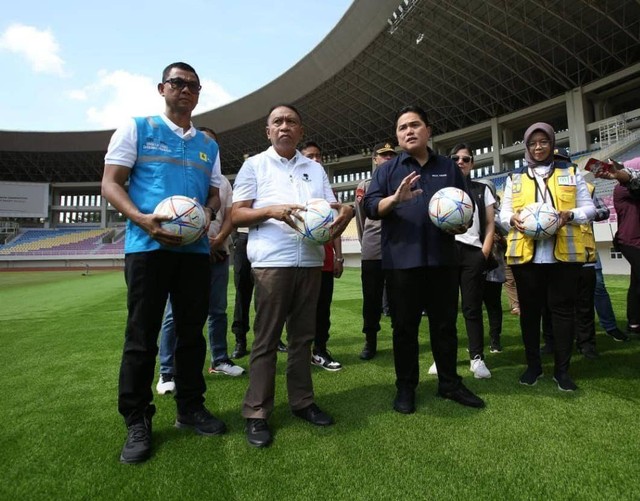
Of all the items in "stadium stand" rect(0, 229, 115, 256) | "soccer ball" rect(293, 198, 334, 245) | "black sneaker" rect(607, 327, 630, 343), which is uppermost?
"stadium stand" rect(0, 229, 115, 256)

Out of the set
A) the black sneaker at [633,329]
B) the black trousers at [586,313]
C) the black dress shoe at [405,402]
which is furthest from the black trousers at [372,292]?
the black sneaker at [633,329]

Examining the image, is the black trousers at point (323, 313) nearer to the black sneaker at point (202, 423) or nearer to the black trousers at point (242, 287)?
the black trousers at point (242, 287)

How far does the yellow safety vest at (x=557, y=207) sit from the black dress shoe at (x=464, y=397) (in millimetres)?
1141

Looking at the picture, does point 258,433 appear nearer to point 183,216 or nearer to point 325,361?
point 183,216

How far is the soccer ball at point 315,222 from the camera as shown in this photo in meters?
2.36

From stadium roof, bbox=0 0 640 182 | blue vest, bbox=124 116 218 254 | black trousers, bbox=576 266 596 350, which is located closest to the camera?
blue vest, bbox=124 116 218 254

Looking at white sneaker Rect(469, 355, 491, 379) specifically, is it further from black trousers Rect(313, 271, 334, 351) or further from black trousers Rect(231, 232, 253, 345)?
black trousers Rect(231, 232, 253, 345)

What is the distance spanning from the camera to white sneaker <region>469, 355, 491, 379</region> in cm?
326

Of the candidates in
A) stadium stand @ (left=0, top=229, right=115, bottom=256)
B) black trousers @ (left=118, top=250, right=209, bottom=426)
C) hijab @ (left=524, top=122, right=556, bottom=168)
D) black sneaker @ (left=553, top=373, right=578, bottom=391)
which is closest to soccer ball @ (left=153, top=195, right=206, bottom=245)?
black trousers @ (left=118, top=250, right=209, bottom=426)

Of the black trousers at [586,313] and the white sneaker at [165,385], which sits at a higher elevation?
the black trousers at [586,313]

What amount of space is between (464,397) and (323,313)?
179cm

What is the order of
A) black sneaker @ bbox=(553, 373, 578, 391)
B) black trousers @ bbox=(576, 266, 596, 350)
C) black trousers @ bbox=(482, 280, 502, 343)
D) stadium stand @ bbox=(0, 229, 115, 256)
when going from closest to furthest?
black sneaker @ bbox=(553, 373, 578, 391) → black trousers @ bbox=(576, 266, 596, 350) → black trousers @ bbox=(482, 280, 502, 343) → stadium stand @ bbox=(0, 229, 115, 256)

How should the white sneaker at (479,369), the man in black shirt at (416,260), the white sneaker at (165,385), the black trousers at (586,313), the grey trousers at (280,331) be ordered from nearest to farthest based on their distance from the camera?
the grey trousers at (280,331), the man in black shirt at (416,260), the white sneaker at (165,385), the white sneaker at (479,369), the black trousers at (586,313)

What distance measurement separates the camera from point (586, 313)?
13.1 feet
